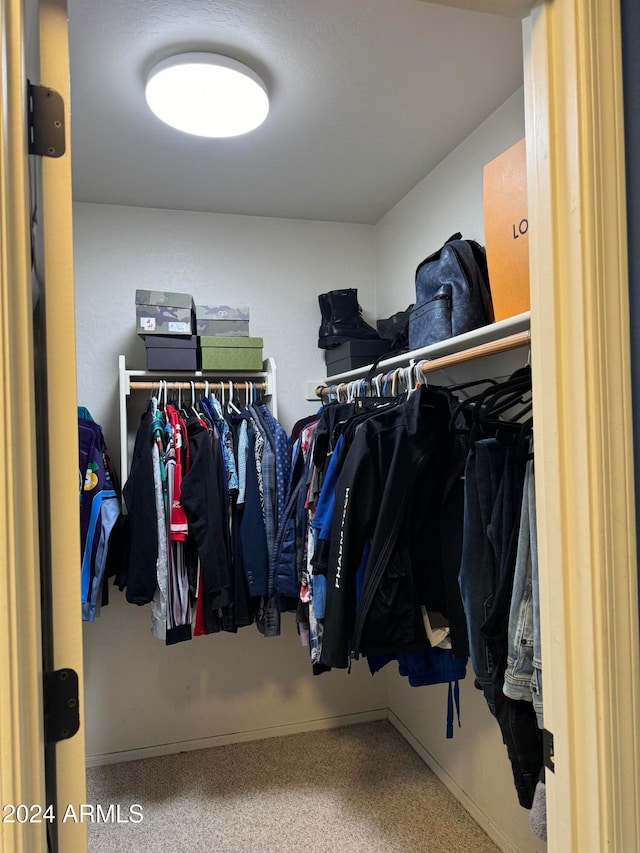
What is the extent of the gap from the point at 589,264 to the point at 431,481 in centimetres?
96

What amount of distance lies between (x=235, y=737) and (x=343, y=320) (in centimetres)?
219

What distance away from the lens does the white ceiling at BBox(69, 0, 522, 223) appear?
59.2 inches

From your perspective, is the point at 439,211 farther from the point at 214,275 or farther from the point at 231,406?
the point at 231,406

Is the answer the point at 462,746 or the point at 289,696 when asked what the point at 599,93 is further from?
the point at 289,696

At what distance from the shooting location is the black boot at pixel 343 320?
2.73 meters

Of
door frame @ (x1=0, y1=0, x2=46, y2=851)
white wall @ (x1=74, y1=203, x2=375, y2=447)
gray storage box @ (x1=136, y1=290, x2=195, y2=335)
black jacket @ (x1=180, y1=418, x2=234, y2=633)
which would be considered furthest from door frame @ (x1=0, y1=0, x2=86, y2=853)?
white wall @ (x1=74, y1=203, x2=375, y2=447)

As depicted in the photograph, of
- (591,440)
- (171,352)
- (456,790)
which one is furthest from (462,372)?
(456,790)

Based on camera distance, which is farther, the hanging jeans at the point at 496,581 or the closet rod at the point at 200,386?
the closet rod at the point at 200,386

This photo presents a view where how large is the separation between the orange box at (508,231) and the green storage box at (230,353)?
4.00 ft

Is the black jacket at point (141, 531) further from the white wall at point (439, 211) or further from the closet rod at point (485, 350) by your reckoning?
the white wall at point (439, 211)

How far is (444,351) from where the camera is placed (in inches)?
73.1

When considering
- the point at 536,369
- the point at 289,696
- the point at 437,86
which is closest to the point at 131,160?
the point at 437,86

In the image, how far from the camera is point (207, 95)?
1745mm

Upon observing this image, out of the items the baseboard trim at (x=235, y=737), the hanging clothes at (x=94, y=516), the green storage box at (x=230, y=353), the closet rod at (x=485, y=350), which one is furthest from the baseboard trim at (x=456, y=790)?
the green storage box at (x=230, y=353)
